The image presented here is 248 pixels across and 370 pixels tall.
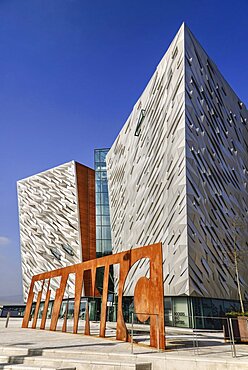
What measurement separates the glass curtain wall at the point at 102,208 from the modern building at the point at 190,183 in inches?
247

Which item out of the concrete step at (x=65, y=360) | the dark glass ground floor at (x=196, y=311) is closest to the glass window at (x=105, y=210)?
the dark glass ground floor at (x=196, y=311)

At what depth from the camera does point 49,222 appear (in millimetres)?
41219

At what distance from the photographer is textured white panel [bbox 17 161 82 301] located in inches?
1495

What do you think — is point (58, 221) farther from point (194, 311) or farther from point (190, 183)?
point (194, 311)

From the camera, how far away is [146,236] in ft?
83.8

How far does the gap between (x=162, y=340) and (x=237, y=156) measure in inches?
900

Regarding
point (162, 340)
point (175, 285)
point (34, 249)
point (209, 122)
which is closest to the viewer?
point (162, 340)

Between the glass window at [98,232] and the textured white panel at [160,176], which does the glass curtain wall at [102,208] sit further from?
the textured white panel at [160,176]

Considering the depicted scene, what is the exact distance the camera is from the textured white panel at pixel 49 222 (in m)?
38.0

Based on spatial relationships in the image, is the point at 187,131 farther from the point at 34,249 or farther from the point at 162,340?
the point at 34,249

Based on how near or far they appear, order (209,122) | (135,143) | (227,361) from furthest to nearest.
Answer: (135,143), (209,122), (227,361)

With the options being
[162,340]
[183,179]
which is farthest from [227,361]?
[183,179]

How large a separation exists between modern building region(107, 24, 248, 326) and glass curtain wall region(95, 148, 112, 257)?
20.6 ft

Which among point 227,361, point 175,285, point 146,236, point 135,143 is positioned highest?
point 135,143
